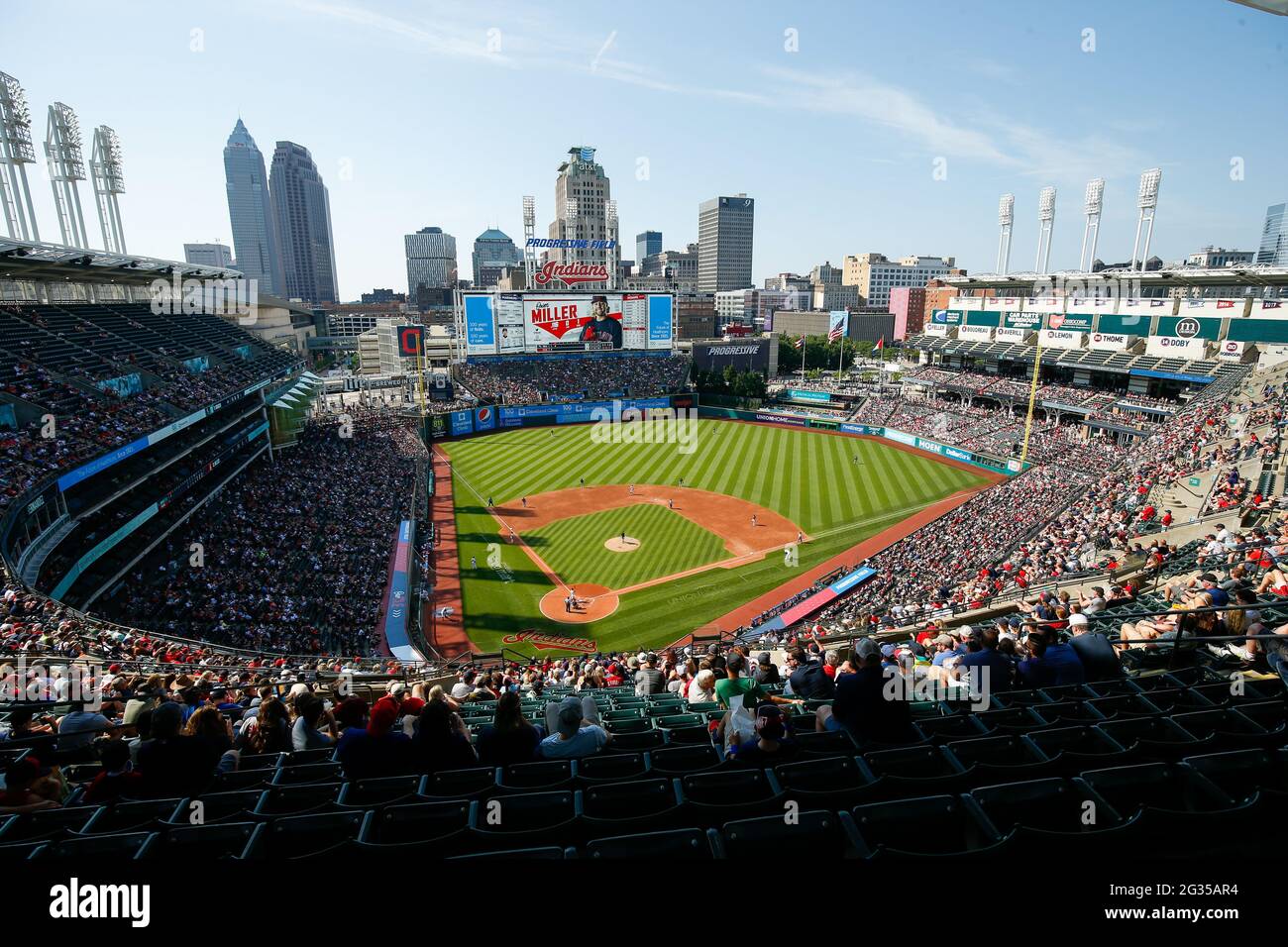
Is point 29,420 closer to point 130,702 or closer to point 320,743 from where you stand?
point 130,702

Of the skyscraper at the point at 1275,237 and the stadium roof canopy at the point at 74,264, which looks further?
the skyscraper at the point at 1275,237

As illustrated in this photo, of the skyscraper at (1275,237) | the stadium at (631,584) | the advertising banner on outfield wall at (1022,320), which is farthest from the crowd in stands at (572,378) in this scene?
the skyscraper at (1275,237)

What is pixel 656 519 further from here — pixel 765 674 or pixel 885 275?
pixel 885 275

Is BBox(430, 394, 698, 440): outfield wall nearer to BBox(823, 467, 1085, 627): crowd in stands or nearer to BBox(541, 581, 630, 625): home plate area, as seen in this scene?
BBox(541, 581, 630, 625): home plate area

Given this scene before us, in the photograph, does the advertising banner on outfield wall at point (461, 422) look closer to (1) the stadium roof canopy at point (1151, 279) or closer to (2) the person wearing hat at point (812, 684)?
(1) the stadium roof canopy at point (1151, 279)

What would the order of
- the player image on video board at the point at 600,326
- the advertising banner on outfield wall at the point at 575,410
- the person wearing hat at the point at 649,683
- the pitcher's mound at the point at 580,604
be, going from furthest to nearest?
the player image on video board at the point at 600,326 < the advertising banner on outfield wall at the point at 575,410 < the pitcher's mound at the point at 580,604 < the person wearing hat at the point at 649,683

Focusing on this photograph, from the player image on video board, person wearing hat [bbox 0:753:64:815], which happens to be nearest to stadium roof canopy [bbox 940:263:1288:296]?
the player image on video board
